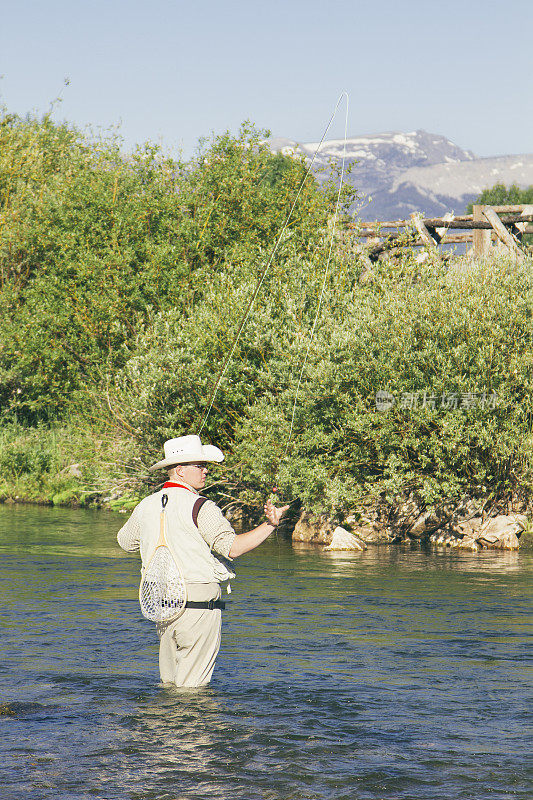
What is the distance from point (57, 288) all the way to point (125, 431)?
8147 mm

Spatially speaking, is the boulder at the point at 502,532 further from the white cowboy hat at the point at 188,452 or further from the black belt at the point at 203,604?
the white cowboy hat at the point at 188,452

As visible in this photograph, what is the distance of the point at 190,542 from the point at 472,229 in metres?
20.4

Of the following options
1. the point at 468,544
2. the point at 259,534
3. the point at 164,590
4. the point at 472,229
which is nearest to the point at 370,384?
the point at 468,544

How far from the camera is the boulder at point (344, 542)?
2131cm

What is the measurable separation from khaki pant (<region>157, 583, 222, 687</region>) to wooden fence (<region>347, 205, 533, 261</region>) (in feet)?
56.8

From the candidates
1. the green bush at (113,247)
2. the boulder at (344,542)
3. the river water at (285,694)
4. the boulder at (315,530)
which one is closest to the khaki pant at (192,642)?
the river water at (285,694)

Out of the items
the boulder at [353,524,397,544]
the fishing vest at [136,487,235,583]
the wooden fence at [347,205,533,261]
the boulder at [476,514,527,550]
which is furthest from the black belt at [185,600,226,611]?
the wooden fence at [347,205,533,261]

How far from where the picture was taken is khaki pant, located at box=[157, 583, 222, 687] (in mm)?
8086

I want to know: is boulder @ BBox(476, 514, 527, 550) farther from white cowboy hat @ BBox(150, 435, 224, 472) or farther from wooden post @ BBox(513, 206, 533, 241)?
white cowboy hat @ BBox(150, 435, 224, 472)

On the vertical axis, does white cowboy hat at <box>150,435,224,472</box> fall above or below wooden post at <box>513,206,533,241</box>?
below

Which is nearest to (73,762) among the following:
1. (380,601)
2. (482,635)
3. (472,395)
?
(482,635)

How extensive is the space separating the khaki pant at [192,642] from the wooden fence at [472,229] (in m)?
17.3

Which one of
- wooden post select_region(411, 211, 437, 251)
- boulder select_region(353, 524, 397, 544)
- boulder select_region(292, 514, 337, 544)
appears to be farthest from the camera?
wooden post select_region(411, 211, 437, 251)

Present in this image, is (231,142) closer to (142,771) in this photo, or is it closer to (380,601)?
(380,601)
